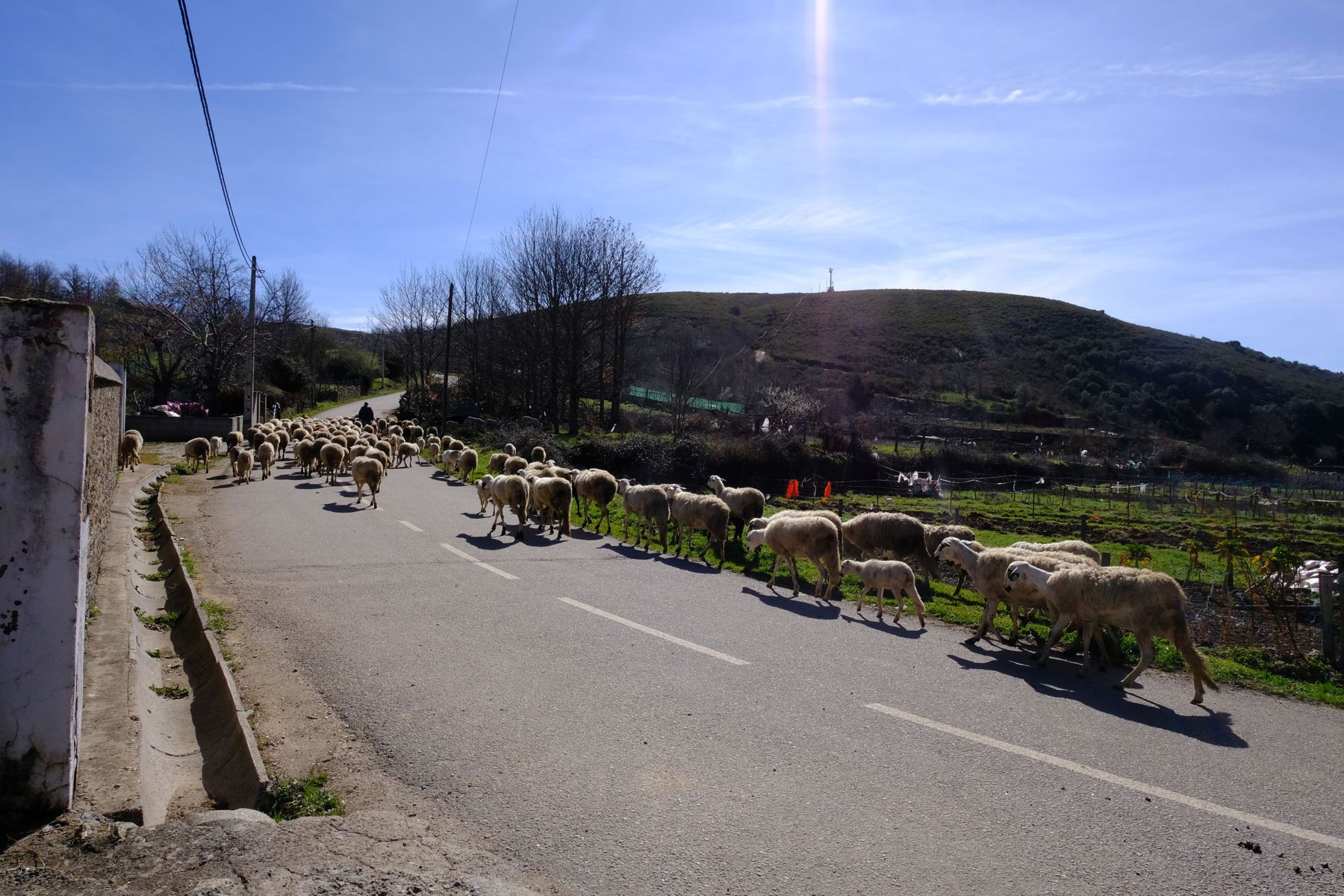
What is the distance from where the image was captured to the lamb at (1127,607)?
24.2 ft

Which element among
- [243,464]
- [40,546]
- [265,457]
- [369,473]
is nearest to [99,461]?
[40,546]

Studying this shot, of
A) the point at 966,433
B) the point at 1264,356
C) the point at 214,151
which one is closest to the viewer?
the point at 214,151

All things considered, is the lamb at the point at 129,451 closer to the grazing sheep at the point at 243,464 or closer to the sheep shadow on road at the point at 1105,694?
the grazing sheep at the point at 243,464

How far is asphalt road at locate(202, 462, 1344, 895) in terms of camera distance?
433 centimetres

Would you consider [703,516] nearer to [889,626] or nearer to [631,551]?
[631,551]

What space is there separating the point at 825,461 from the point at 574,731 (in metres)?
35.4

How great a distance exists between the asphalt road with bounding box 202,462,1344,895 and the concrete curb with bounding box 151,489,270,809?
691 mm

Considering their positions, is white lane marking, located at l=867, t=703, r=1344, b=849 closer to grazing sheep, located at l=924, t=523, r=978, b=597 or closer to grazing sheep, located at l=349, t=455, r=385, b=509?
grazing sheep, located at l=924, t=523, r=978, b=597

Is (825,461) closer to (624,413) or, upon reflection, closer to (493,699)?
(624,413)

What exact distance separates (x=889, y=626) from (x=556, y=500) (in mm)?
7832

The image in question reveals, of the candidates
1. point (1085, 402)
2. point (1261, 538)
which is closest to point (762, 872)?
point (1261, 538)

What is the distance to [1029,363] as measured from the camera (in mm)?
87250

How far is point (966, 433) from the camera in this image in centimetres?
6266

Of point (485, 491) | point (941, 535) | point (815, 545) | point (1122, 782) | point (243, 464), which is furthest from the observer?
point (243, 464)
